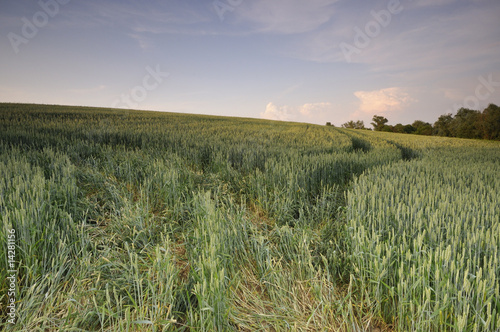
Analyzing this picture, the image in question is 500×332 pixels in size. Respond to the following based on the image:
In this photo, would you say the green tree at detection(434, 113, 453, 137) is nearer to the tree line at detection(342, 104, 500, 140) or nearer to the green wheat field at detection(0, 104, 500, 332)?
the tree line at detection(342, 104, 500, 140)

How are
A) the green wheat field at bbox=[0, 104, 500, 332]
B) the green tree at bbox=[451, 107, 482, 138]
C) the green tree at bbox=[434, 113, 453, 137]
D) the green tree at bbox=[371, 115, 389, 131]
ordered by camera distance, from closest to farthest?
the green wheat field at bbox=[0, 104, 500, 332] → the green tree at bbox=[451, 107, 482, 138] → the green tree at bbox=[434, 113, 453, 137] → the green tree at bbox=[371, 115, 389, 131]

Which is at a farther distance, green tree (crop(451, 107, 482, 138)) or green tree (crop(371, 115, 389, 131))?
green tree (crop(371, 115, 389, 131))

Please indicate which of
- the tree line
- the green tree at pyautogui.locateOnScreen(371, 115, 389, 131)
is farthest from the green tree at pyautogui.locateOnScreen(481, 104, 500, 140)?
the green tree at pyautogui.locateOnScreen(371, 115, 389, 131)

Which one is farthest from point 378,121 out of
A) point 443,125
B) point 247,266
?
point 247,266

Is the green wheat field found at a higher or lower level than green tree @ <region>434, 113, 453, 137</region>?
lower

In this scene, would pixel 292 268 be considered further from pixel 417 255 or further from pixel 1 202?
pixel 1 202

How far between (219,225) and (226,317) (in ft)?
3.12

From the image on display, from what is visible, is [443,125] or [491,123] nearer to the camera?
[491,123]

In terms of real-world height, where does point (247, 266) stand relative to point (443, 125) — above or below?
below

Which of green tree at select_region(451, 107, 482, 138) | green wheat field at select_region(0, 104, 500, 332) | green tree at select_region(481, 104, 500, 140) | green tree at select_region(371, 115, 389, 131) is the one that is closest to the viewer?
green wheat field at select_region(0, 104, 500, 332)

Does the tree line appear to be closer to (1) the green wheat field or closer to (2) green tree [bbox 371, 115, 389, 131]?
(2) green tree [bbox 371, 115, 389, 131]

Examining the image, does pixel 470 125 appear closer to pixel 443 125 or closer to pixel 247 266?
pixel 443 125

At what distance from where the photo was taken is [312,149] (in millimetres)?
7652

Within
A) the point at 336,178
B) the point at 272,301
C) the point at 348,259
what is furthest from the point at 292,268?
the point at 336,178
